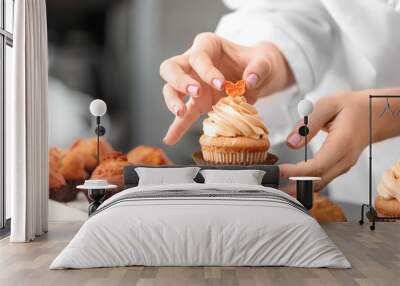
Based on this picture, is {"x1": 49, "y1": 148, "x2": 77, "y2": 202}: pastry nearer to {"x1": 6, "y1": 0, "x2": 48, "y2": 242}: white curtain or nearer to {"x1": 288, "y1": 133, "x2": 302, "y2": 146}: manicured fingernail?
{"x1": 6, "y1": 0, "x2": 48, "y2": 242}: white curtain

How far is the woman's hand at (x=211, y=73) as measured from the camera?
826 cm

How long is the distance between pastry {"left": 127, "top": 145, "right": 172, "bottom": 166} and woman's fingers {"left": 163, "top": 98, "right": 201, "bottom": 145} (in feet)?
0.64

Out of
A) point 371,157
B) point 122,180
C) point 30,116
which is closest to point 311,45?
point 371,157

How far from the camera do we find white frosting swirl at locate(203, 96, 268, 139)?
7.90 meters

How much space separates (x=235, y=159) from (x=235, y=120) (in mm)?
492

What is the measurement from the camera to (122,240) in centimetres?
500

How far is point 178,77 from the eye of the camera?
8297 mm

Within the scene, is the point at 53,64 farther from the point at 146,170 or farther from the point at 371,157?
the point at 371,157

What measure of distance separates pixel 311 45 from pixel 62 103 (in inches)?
134

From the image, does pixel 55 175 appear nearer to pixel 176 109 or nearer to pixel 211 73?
pixel 176 109

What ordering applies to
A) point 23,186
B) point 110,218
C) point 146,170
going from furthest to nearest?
point 146,170 < point 23,186 < point 110,218

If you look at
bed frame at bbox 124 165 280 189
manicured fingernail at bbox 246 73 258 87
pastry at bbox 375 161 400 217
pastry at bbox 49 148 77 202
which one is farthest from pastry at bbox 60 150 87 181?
pastry at bbox 375 161 400 217

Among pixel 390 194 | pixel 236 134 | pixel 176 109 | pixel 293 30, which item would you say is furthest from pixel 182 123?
pixel 390 194

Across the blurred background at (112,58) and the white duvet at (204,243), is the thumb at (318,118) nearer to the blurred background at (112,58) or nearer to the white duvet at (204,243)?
the blurred background at (112,58)
